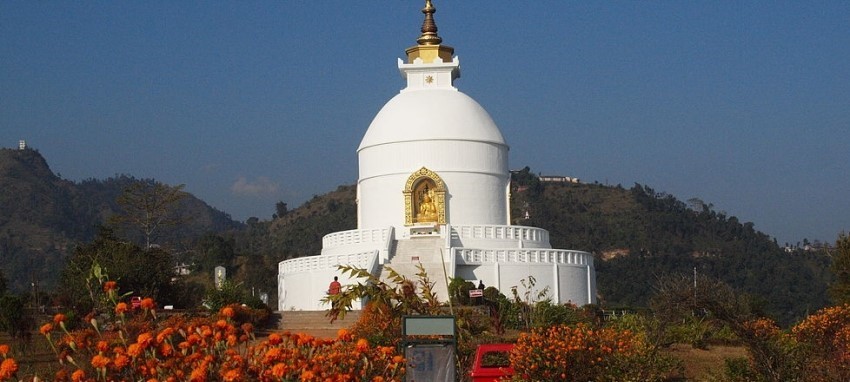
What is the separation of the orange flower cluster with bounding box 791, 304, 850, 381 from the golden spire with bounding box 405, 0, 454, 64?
2447cm

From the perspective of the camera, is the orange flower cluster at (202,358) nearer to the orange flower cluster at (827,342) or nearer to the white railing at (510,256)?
the orange flower cluster at (827,342)

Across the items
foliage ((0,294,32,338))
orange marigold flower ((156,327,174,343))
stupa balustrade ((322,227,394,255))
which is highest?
stupa balustrade ((322,227,394,255))

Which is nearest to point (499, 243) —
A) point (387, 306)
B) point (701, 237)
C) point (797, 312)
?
point (387, 306)

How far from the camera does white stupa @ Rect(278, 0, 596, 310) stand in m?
37.6

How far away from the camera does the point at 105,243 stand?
37.9 m

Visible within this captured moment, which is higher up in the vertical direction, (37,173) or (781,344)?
(37,173)

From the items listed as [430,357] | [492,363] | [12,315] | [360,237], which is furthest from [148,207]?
[430,357]

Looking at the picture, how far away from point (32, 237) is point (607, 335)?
134 metres

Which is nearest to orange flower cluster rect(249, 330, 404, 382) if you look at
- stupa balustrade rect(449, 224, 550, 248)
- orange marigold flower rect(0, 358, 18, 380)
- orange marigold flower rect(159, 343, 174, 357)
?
orange marigold flower rect(159, 343, 174, 357)

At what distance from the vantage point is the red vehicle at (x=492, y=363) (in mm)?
18094

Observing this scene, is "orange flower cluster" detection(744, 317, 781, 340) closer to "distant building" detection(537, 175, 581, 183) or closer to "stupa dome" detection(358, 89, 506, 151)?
"stupa dome" detection(358, 89, 506, 151)

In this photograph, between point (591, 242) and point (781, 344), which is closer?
point (781, 344)

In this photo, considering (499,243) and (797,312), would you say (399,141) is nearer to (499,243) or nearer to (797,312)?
(499,243)

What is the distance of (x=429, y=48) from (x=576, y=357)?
92.2 ft
